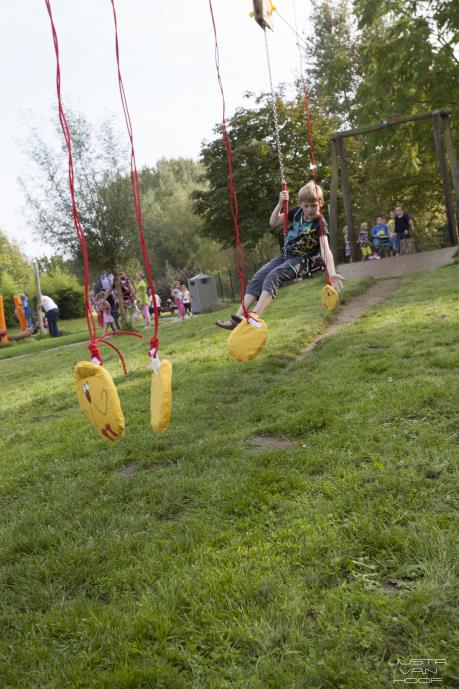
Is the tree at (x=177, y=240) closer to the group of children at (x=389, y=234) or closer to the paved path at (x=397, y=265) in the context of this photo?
the group of children at (x=389, y=234)

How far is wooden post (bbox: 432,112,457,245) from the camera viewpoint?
15445 millimetres

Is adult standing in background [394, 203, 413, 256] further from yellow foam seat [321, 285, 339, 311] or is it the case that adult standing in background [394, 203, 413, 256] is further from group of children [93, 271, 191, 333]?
yellow foam seat [321, 285, 339, 311]

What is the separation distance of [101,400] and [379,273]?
1255cm

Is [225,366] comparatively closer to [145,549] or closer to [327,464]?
[327,464]

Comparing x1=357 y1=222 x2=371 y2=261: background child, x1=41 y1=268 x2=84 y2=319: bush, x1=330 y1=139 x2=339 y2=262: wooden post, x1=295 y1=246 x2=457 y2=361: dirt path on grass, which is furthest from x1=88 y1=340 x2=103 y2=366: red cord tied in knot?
x1=41 y1=268 x2=84 y2=319: bush

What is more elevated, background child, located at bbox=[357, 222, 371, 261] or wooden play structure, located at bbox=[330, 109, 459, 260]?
wooden play structure, located at bbox=[330, 109, 459, 260]

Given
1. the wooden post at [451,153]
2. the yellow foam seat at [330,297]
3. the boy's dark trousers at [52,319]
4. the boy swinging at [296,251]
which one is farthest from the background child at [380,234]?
the yellow foam seat at [330,297]

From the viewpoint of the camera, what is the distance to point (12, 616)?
335 cm

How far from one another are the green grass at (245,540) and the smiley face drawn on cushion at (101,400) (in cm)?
82

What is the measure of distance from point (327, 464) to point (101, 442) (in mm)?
2696

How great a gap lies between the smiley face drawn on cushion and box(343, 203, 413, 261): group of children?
46.1 feet

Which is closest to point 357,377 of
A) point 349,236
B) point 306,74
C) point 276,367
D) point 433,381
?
point 433,381

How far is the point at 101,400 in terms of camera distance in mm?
3602

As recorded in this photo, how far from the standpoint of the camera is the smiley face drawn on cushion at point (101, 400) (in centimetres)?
359
